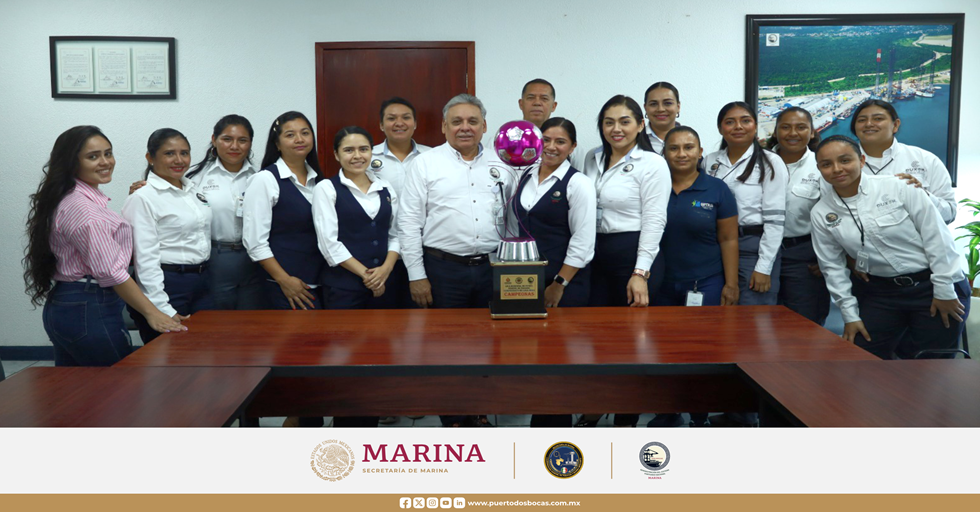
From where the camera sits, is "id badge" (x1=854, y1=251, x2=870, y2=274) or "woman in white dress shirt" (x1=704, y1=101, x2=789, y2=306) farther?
"woman in white dress shirt" (x1=704, y1=101, x2=789, y2=306)

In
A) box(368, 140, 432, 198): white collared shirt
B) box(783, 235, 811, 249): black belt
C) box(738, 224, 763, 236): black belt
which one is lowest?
box(783, 235, 811, 249): black belt

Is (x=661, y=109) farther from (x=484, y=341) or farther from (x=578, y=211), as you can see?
(x=484, y=341)

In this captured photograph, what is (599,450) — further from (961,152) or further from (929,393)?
(961,152)

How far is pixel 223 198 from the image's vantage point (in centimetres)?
319

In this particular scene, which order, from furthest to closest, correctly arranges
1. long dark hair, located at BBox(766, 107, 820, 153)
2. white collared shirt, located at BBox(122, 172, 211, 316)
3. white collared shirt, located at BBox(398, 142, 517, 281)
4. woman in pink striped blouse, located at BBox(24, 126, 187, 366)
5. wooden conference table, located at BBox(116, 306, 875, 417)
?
long dark hair, located at BBox(766, 107, 820, 153), white collared shirt, located at BBox(398, 142, 517, 281), white collared shirt, located at BBox(122, 172, 211, 316), woman in pink striped blouse, located at BBox(24, 126, 187, 366), wooden conference table, located at BBox(116, 306, 875, 417)

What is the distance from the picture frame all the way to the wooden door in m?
0.92

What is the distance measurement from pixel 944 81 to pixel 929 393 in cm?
348

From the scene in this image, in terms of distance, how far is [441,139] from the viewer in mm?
4402

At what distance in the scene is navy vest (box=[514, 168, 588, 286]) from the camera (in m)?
2.89

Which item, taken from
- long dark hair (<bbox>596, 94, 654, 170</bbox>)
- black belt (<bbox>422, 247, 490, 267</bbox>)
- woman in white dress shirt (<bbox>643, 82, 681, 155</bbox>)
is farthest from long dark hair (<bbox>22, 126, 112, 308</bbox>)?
woman in white dress shirt (<bbox>643, 82, 681, 155</bbox>)

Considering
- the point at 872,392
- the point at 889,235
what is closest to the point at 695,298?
the point at 889,235

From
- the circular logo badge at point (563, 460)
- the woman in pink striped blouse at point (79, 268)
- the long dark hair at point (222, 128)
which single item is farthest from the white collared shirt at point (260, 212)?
the circular logo badge at point (563, 460)

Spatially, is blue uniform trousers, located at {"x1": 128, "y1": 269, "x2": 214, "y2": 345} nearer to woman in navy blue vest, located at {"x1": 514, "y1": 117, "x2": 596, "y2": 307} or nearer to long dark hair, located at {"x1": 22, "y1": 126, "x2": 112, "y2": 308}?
long dark hair, located at {"x1": 22, "y1": 126, "x2": 112, "y2": 308}

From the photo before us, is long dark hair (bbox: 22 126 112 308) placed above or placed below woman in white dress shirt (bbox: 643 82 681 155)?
below
